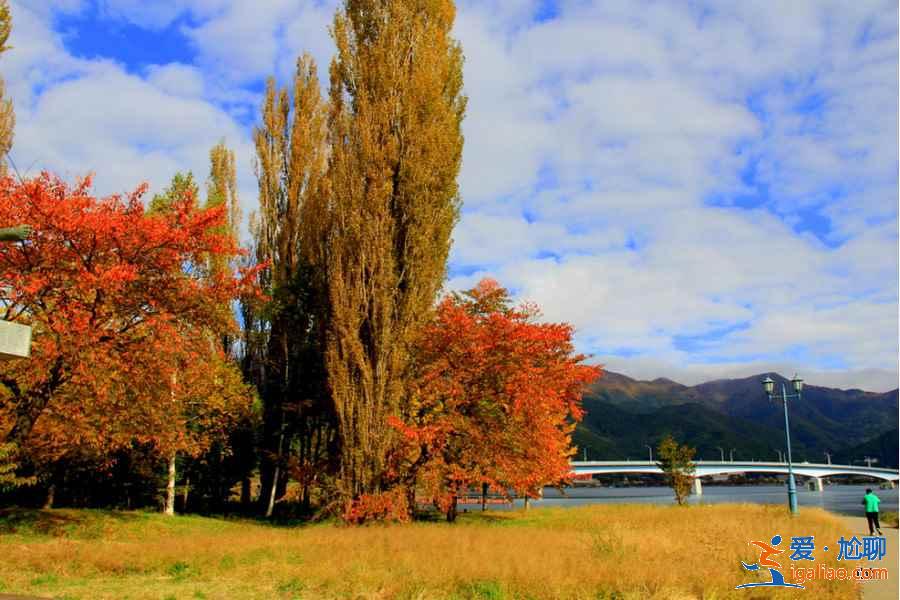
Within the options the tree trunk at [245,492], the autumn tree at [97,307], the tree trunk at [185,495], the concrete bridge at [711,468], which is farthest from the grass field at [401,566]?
the concrete bridge at [711,468]

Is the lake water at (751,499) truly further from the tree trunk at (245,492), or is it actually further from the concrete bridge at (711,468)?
the tree trunk at (245,492)

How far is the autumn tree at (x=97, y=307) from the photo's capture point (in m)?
13.2

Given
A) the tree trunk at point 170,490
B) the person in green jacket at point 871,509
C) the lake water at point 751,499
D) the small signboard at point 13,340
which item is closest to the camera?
the small signboard at point 13,340

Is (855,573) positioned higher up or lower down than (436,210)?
lower down

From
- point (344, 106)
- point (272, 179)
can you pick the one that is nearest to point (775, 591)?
point (344, 106)

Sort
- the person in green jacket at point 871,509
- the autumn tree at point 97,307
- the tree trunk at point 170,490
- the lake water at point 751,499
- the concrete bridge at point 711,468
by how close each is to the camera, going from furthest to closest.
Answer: the concrete bridge at point 711,468
the lake water at point 751,499
the tree trunk at point 170,490
the person in green jacket at point 871,509
the autumn tree at point 97,307

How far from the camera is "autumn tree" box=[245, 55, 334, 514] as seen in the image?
24.0 m

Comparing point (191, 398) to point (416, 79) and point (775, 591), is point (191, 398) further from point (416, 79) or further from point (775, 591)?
point (775, 591)

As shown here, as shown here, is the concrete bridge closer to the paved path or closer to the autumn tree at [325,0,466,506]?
the autumn tree at [325,0,466,506]

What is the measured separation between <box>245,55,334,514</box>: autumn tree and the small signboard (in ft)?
47.2

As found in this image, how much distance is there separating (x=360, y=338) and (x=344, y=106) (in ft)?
25.9

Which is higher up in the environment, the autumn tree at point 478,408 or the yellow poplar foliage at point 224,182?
the yellow poplar foliage at point 224,182

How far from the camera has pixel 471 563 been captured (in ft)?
32.3

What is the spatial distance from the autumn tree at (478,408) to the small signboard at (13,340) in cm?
1133
